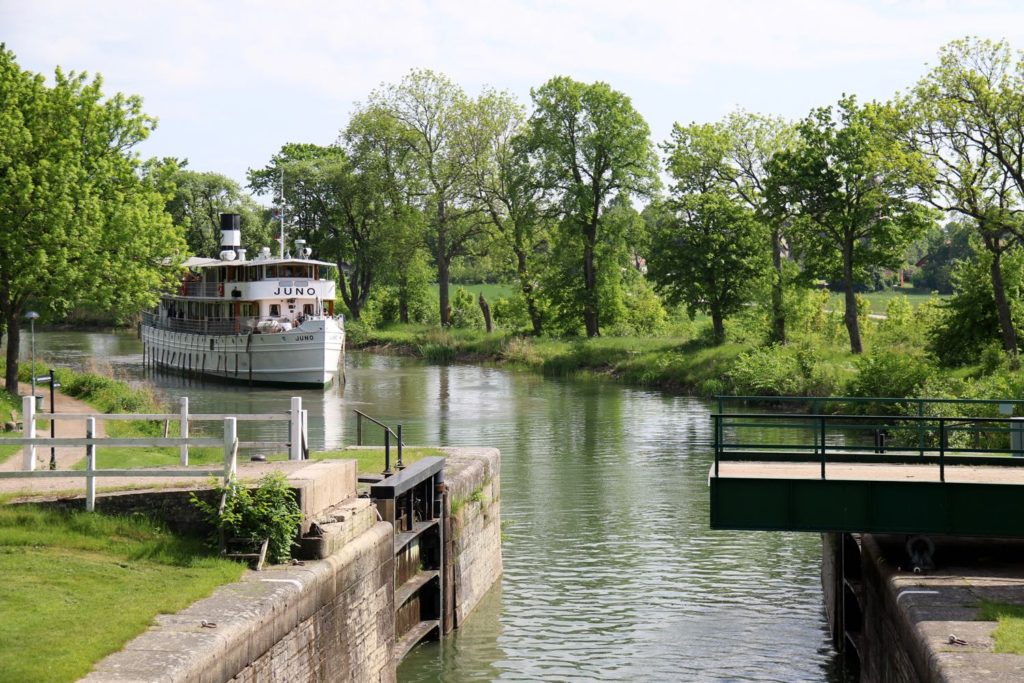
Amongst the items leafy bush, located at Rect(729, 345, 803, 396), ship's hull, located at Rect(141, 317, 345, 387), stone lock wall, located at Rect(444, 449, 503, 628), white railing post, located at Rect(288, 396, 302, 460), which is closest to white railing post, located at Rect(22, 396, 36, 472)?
white railing post, located at Rect(288, 396, 302, 460)

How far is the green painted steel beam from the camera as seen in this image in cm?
1571

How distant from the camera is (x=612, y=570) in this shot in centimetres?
2247

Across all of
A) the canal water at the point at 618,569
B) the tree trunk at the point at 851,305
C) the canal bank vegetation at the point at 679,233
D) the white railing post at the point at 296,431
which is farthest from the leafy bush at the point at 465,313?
the white railing post at the point at 296,431

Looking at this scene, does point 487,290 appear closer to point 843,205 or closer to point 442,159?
point 442,159

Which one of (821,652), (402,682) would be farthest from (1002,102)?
(402,682)

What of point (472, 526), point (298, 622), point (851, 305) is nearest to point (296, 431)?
point (472, 526)

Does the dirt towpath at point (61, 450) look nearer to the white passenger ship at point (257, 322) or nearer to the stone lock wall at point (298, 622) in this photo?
the stone lock wall at point (298, 622)

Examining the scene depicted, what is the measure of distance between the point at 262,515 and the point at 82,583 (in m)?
1.94

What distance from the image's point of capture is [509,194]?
221 feet

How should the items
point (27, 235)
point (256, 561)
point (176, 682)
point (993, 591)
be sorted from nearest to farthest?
point (176, 682)
point (256, 561)
point (993, 591)
point (27, 235)

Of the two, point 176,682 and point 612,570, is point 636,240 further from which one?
point 176,682

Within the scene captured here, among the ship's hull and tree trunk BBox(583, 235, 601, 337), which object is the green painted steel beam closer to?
the ship's hull

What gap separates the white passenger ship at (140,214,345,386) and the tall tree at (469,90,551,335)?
A: 13.0m

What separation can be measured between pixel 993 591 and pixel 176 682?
29.4 ft
